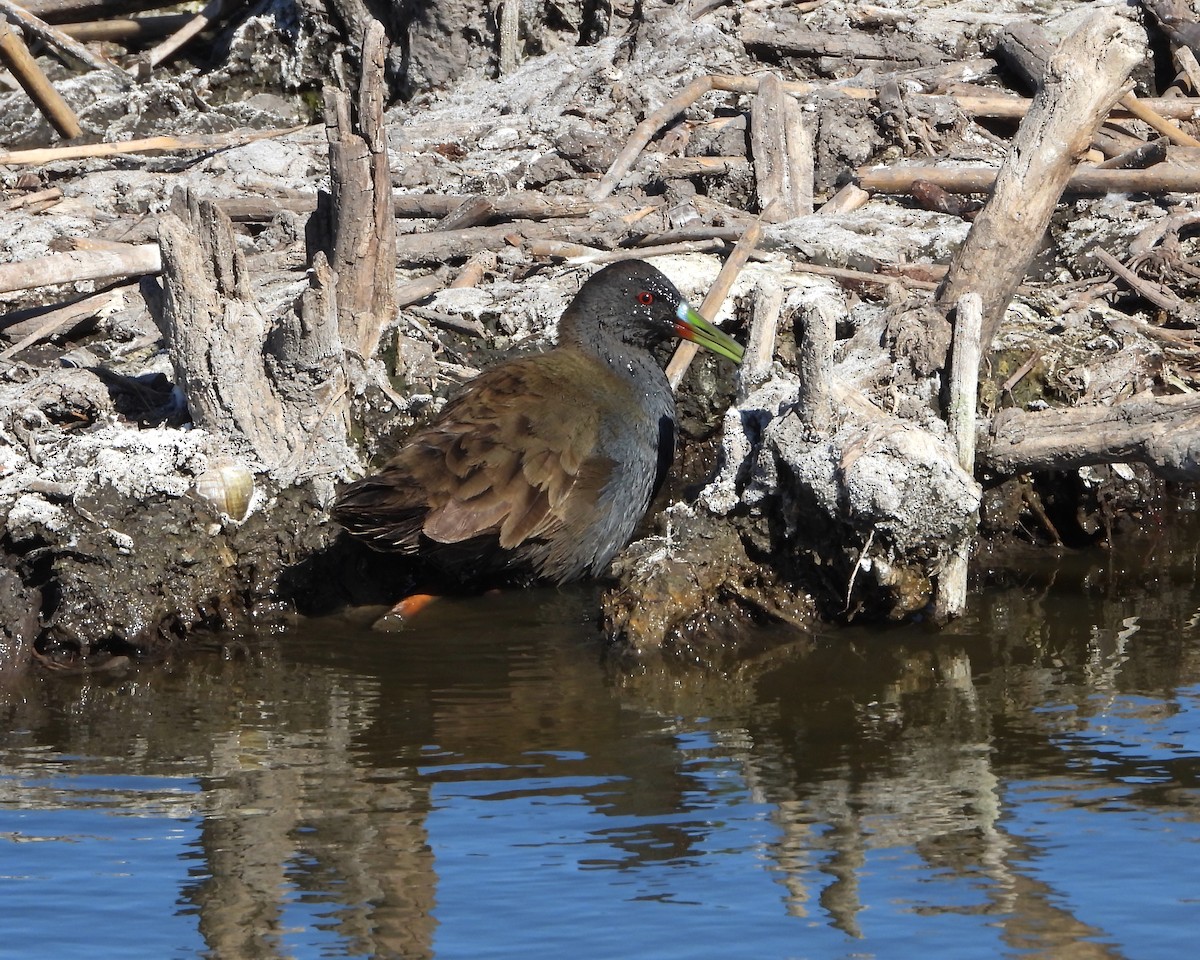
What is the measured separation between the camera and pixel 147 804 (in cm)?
492

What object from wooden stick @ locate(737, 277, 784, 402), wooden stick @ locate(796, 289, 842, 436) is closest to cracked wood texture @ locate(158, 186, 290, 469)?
wooden stick @ locate(737, 277, 784, 402)

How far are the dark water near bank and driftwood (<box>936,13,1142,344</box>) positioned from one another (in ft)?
4.48

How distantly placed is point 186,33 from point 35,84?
162 centimetres

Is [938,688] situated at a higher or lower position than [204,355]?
lower

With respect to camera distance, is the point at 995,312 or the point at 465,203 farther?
the point at 465,203

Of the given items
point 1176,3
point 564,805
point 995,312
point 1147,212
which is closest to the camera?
point 564,805

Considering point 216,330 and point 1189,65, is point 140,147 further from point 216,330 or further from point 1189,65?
point 1189,65

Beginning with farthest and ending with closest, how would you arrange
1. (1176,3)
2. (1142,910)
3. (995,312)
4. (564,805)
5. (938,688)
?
1. (1176,3)
2. (995,312)
3. (938,688)
4. (564,805)
5. (1142,910)

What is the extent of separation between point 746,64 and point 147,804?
6.92 metres

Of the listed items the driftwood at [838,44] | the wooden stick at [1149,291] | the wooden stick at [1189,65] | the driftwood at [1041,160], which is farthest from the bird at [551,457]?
the wooden stick at [1189,65]

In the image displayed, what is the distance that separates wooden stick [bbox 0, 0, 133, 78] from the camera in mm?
11336

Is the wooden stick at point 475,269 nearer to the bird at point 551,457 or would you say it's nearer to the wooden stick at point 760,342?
the bird at point 551,457

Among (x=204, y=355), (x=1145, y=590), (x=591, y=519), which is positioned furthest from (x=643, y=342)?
(x=1145, y=590)

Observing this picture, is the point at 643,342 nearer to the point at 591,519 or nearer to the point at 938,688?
the point at 591,519
